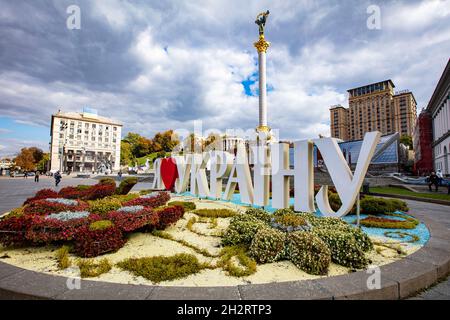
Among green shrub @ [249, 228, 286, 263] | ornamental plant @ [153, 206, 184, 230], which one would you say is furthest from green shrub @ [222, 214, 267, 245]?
ornamental plant @ [153, 206, 184, 230]

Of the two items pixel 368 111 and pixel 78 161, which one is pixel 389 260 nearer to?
pixel 78 161

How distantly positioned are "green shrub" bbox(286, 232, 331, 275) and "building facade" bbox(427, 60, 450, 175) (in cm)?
4564

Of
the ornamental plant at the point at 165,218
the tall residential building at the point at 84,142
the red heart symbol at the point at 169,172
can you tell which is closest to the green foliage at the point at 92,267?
the ornamental plant at the point at 165,218

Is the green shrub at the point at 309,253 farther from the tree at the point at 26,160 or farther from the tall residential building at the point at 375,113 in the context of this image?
the tall residential building at the point at 375,113

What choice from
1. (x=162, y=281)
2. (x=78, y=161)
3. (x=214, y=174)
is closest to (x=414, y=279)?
(x=162, y=281)

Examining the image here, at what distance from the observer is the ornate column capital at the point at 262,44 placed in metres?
30.7

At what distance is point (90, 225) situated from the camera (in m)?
5.32

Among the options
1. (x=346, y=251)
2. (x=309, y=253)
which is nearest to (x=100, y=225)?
(x=309, y=253)

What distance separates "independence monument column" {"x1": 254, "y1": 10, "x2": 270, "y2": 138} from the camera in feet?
101

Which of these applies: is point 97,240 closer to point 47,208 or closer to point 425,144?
point 47,208

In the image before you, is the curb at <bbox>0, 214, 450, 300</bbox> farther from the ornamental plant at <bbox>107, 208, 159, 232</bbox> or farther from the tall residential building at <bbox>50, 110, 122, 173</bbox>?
the tall residential building at <bbox>50, 110, 122, 173</bbox>

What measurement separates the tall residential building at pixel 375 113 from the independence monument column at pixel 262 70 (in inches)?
3312

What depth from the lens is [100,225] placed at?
530cm
